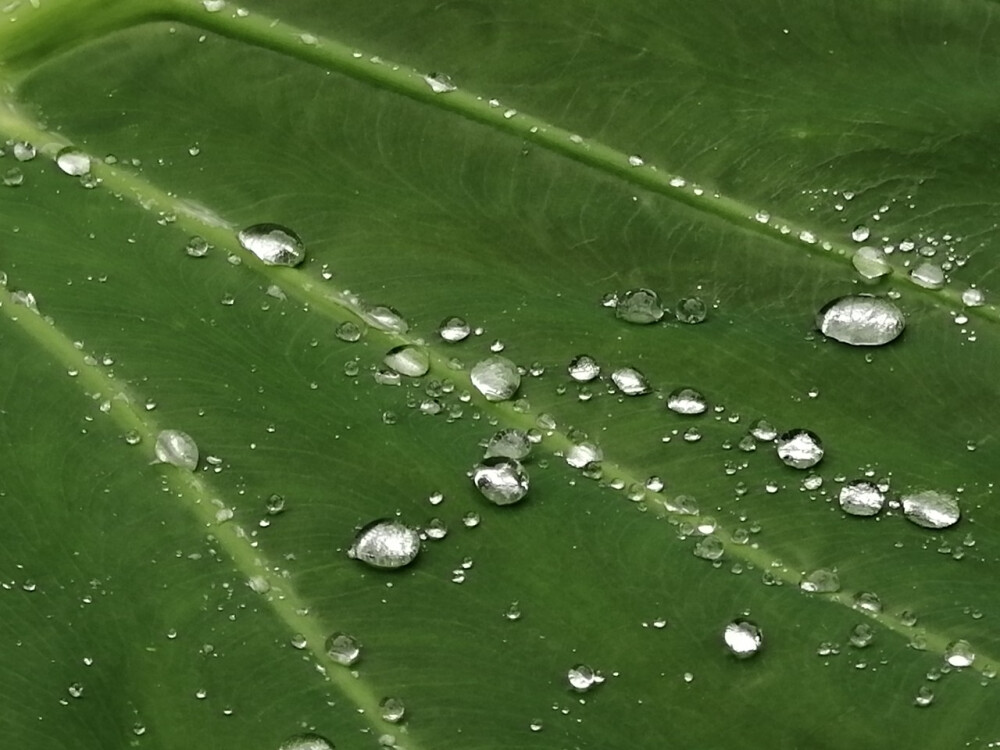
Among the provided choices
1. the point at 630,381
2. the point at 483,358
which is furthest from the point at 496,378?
the point at 630,381

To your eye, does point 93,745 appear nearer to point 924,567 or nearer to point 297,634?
point 297,634

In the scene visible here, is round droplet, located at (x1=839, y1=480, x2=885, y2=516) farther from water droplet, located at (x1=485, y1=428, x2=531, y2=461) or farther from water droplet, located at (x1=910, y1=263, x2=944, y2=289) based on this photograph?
water droplet, located at (x1=485, y1=428, x2=531, y2=461)

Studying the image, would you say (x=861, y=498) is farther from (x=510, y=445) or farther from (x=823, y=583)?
(x=510, y=445)

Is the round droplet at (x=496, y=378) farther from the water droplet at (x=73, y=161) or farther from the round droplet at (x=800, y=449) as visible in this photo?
the water droplet at (x=73, y=161)

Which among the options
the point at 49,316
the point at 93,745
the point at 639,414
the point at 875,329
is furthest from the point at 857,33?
the point at 93,745

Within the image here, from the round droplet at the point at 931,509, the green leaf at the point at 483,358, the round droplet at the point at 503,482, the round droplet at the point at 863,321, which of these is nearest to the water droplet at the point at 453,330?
the green leaf at the point at 483,358

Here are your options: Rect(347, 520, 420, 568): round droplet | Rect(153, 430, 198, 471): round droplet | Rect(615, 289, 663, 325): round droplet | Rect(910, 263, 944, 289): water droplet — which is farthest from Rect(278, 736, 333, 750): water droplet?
Rect(910, 263, 944, 289): water droplet
